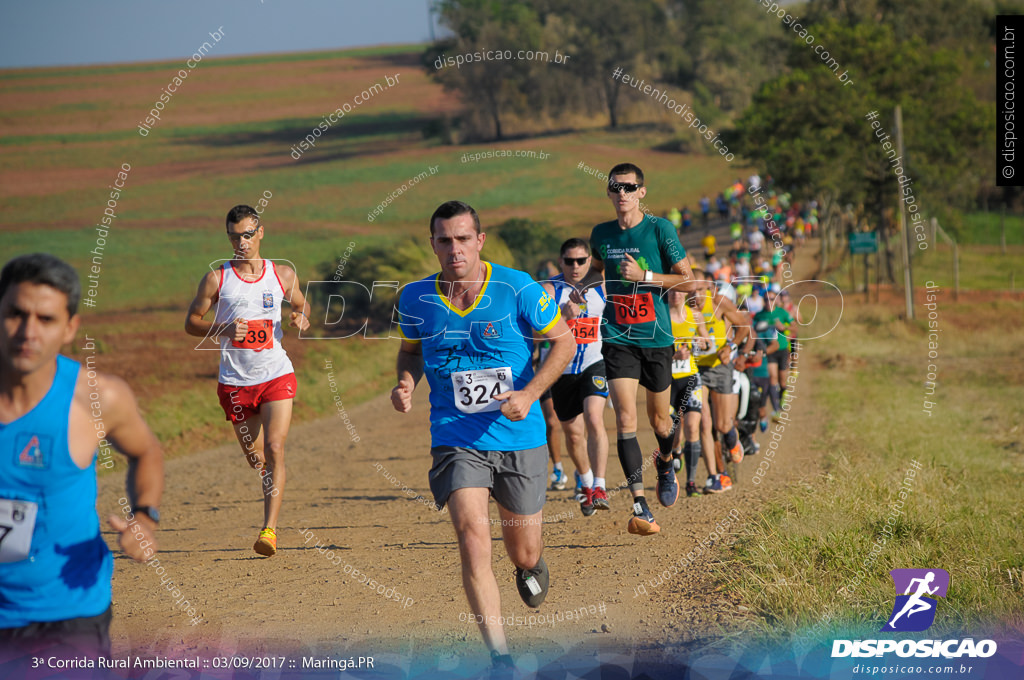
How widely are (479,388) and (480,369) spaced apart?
94mm

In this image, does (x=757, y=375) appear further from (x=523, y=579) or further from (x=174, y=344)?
(x=174, y=344)

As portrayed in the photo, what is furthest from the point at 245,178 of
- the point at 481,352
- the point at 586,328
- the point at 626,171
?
the point at 481,352

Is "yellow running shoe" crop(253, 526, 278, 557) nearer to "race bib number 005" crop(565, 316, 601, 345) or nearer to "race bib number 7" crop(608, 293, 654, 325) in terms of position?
"race bib number 005" crop(565, 316, 601, 345)

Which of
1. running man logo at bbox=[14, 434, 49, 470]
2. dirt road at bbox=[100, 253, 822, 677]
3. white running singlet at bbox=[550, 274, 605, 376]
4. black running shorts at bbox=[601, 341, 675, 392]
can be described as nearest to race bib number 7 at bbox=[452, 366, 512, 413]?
dirt road at bbox=[100, 253, 822, 677]

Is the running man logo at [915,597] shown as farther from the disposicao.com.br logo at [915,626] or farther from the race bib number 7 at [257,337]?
the race bib number 7 at [257,337]

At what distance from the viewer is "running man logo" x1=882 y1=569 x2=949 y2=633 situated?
567cm

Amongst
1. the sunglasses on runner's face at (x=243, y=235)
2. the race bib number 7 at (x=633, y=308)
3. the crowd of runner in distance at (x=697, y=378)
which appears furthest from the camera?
the crowd of runner in distance at (x=697, y=378)

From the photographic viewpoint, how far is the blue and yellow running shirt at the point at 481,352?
4.89 meters

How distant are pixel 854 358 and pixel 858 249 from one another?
11.2 feet

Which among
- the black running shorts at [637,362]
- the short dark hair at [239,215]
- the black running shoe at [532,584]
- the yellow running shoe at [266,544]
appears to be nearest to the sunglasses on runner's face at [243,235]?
the short dark hair at [239,215]

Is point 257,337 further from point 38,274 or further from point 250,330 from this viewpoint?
point 38,274

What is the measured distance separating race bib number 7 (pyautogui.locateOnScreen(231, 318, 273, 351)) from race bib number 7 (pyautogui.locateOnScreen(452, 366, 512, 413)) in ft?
8.64

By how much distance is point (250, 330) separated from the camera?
278 inches

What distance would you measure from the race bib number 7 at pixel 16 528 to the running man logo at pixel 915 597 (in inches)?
176
